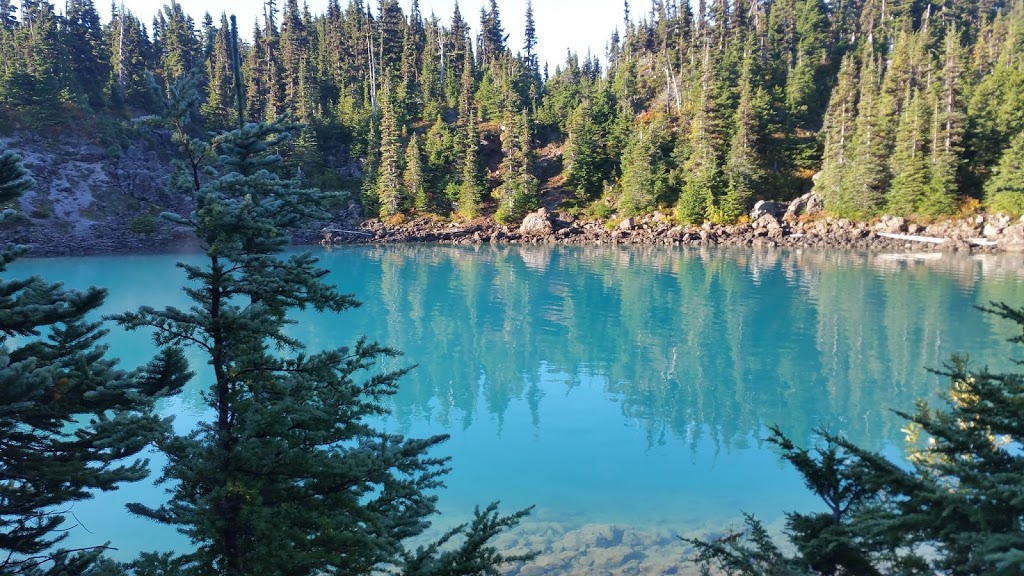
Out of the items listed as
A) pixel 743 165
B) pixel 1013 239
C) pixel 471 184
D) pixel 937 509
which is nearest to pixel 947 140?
pixel 1013 239

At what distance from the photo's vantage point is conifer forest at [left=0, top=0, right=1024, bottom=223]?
169 feet

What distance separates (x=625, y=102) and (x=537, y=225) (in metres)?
20.2

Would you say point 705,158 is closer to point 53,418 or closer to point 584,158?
point 584,158

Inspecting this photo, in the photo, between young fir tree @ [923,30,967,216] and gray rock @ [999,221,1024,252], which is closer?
gray rock @ [999,221,1024,252]

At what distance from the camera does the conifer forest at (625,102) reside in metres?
51.4

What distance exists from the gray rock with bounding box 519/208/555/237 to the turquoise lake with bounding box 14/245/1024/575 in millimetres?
15569

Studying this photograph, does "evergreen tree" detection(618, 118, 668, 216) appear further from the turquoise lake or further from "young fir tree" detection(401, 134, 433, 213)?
"young fir tree" detection(401, 134, 433, 213)

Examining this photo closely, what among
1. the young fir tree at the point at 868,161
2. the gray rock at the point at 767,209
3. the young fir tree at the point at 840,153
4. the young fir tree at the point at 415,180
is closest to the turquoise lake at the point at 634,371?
the young fir tree at the point at 868,161

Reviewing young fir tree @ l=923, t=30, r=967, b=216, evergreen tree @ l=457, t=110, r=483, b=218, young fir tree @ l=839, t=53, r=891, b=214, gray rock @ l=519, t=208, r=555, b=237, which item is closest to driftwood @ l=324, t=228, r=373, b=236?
evergreen tree @ l=457, t=110, r=483, b=218

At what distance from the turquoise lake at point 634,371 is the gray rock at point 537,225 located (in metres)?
15.6

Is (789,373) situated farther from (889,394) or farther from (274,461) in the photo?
(274,461)

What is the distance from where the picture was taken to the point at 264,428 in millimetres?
4527

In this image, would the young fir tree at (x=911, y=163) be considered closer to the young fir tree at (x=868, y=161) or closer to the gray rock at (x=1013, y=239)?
the young fir tree at (x=868, y=161)

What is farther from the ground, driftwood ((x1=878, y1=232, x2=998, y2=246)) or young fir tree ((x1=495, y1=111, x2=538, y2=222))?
young fir tree ((x1=495, y1=111, x2=538, y2=222))
